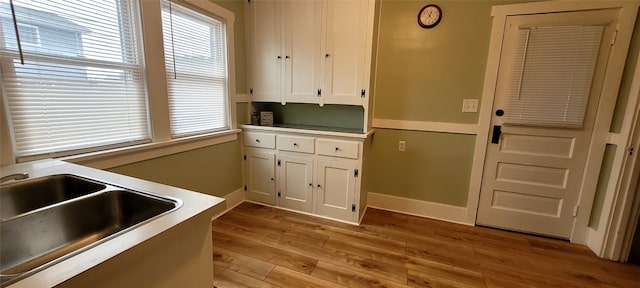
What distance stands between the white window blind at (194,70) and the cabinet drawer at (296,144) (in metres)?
0.63

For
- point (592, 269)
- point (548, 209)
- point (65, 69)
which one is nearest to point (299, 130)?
point (65, 69)

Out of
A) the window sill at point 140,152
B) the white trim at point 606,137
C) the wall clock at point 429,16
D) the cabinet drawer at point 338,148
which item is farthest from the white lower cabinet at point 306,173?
the white trim at point 606,137

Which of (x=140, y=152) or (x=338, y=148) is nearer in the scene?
(x=140, y=152)

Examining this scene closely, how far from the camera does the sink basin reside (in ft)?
3.40

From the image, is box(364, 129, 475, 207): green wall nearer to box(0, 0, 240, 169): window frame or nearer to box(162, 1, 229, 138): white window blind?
box(162, 1, 229, 138): white window blind

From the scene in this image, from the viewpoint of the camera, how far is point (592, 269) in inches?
78.4

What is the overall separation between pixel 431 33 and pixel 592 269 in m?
2.32

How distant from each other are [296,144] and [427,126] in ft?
4.42

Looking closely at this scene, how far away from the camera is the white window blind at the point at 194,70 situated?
2090 mm

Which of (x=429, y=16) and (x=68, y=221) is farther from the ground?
(x=429, y=16)

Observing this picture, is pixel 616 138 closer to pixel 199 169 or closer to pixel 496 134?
pixel 496 134

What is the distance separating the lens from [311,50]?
2572 mm

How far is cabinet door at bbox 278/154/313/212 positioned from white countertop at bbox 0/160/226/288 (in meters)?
1.69

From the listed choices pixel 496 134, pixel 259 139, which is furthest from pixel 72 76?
pixel 496 134
